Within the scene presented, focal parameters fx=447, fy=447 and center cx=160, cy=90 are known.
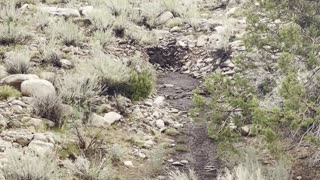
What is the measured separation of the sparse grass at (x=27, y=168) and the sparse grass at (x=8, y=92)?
69.5 inches

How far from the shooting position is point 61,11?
10555mm

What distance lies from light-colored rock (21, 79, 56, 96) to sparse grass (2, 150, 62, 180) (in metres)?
1.77

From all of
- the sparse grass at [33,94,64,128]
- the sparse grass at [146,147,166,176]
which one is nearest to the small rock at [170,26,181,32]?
the sparse grass at [33,94,64,128]

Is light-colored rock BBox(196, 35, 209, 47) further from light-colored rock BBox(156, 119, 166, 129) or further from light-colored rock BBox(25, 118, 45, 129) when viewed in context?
light-colored rock BBox(25, 118, 45, 129)

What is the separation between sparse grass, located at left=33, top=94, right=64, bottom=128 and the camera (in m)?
5.56

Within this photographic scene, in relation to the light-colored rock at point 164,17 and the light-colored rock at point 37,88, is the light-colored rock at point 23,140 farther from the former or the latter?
the light-colored rock at point 164,17

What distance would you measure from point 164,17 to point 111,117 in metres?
5.69

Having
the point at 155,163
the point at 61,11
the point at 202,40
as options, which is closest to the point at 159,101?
the point at 155,163

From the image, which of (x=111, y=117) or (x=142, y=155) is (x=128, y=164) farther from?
(x=111, y=117)

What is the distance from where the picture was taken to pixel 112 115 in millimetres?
6238

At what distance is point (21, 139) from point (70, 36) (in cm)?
399

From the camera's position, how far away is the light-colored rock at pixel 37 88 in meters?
5.91

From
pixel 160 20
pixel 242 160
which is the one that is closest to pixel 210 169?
pixel 242 160

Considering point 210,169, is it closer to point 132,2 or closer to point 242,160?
point 242,160
